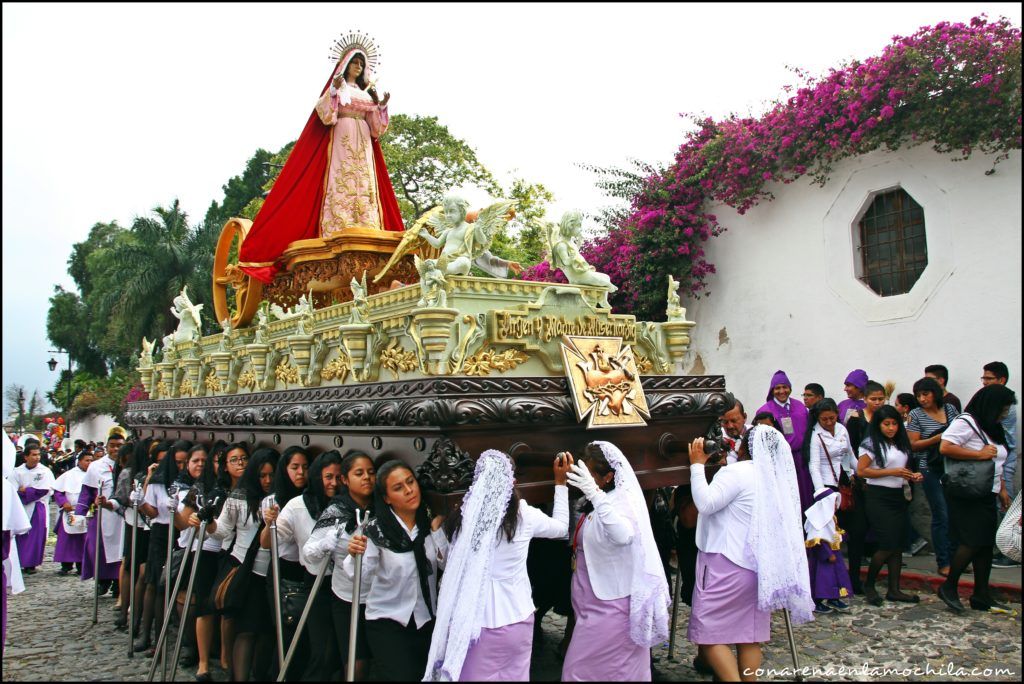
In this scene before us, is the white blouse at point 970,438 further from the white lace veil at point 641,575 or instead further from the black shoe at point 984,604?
the white lace veil at point 641,575

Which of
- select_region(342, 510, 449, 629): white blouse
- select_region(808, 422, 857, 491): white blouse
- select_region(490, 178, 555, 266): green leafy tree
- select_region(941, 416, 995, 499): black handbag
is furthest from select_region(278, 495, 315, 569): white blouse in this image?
select_region(490, 178, 555, 266): green leafy tree

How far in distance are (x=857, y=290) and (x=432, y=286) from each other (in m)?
5.89

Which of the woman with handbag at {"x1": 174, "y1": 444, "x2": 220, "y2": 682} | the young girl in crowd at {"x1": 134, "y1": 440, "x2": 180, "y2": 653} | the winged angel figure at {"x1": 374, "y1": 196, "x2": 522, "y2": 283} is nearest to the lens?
the winged angel figure at {"x1": 374, "y1": 196, "x2": 522, "y2": 283}

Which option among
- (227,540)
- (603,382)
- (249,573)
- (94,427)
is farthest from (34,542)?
(94,427)

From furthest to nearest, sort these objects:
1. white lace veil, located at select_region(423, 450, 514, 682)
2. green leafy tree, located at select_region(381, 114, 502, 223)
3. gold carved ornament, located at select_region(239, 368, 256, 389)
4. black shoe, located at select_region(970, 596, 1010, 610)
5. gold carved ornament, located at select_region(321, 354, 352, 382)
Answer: green leafy tree, located at select_region(381, 114, 502, 223), gold carved ornament, located at select_region(239, 368, 256, 389), black shoe, located at select_region(970, 596, 1010, 610), gold carved ornament, located at select_region(321, 354, 352, 382), white lace veil, located at select_region(423, 450, 514, 682)

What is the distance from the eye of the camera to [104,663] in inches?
205

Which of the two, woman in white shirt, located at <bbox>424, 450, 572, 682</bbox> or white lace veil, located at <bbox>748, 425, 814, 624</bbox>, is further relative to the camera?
white lace veil, located at <bbox>748, 425, 814, 624</bbox>

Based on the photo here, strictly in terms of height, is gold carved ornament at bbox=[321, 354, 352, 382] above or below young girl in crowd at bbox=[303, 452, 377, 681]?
above

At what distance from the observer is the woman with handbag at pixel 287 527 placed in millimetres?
4086

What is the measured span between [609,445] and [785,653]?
2.25 m

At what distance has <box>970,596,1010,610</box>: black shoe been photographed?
527 cm

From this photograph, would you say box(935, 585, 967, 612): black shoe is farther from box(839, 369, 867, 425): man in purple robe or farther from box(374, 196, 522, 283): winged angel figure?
box(374, 196, 522, 283): winged angel figure

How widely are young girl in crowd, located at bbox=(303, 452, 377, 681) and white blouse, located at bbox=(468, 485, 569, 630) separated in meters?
0.57

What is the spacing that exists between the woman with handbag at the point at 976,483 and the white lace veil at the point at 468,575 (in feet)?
12.2
